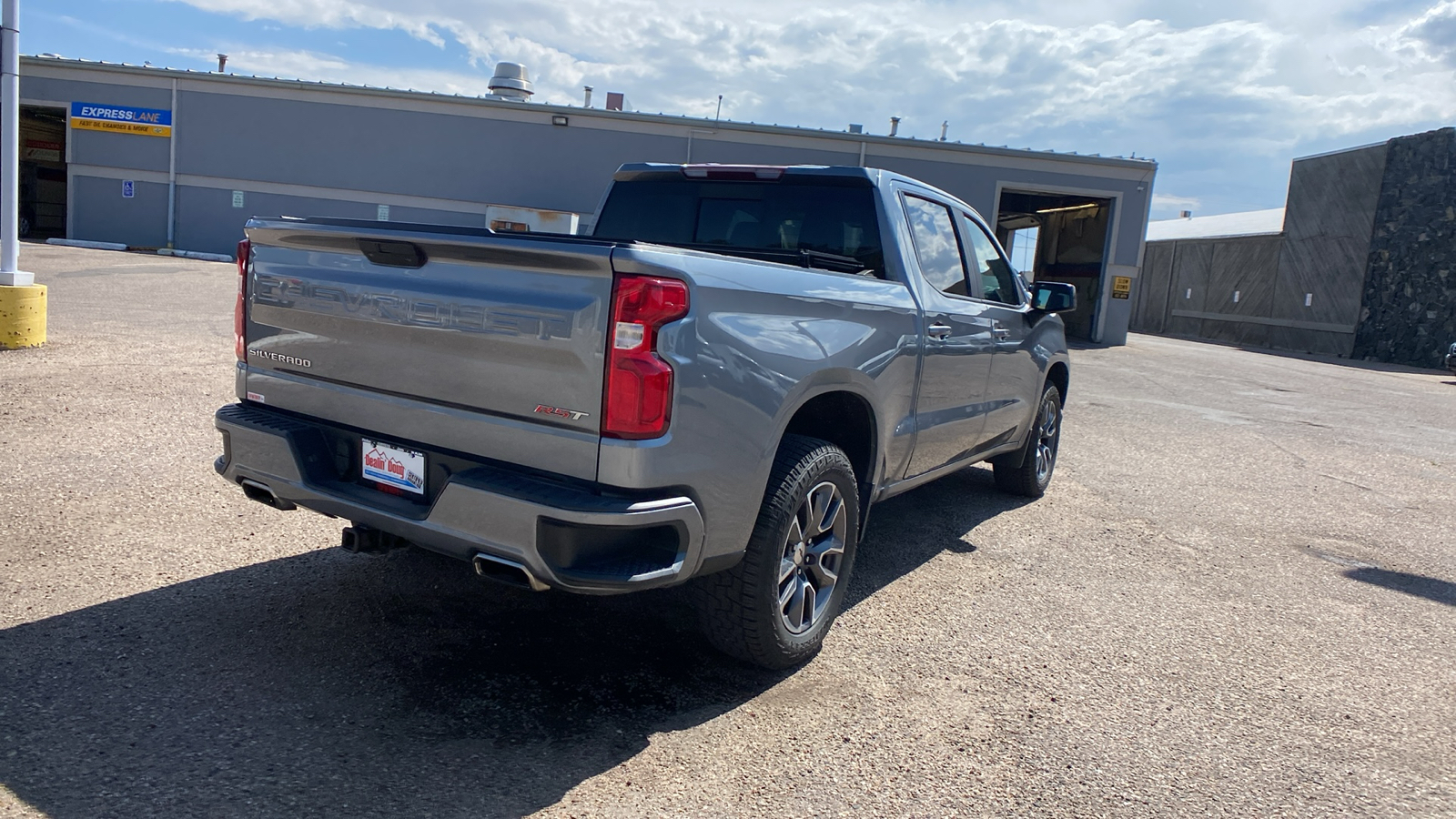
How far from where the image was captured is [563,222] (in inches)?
958

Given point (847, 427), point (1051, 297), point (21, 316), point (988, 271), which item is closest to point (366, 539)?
point (847, 427)

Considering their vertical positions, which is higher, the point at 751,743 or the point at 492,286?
the point at 492,286

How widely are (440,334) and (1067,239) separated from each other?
27039 millimetres

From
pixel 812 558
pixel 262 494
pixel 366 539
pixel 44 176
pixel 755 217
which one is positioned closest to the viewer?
pixel 366 539

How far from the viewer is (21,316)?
891 centimetres

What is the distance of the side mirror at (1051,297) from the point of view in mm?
5965

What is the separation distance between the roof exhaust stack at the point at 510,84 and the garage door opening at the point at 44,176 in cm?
1651

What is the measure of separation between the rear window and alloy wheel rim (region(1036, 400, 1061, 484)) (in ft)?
9.01

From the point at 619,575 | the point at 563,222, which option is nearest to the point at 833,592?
the point at 619,575

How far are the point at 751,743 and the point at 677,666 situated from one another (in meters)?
0.61

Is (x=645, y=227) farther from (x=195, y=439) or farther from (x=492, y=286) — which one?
(x=195, y=439)

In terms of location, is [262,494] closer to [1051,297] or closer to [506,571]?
[506,571]

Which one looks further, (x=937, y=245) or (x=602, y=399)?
(x=937, y=245)

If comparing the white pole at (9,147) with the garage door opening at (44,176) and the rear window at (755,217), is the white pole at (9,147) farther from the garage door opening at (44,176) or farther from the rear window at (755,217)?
the garage door opening at (44,176)
